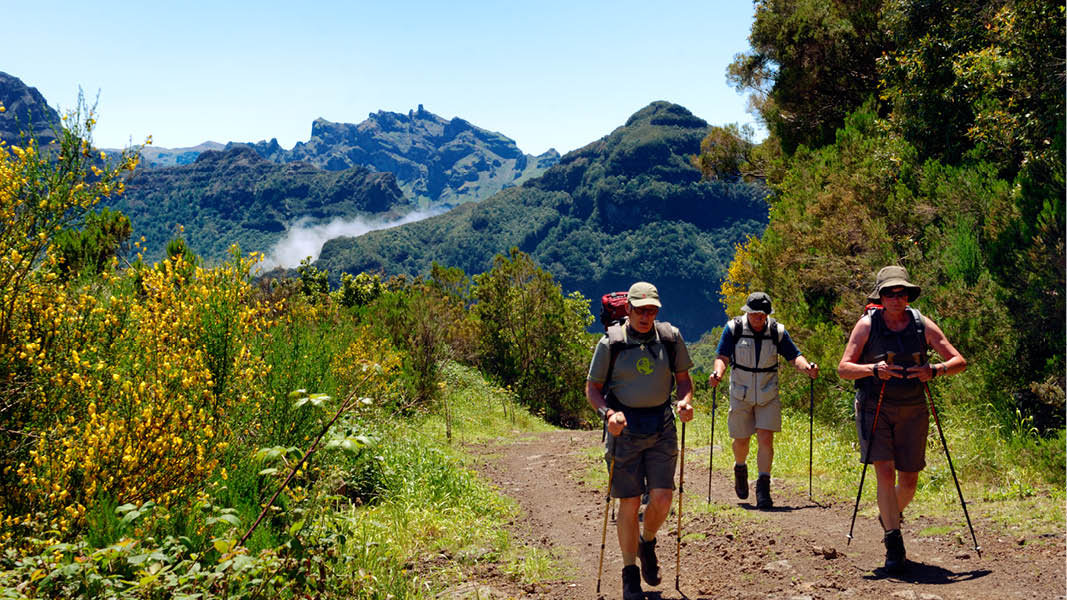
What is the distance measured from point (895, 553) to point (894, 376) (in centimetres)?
116

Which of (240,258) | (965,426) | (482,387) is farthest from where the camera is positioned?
(482,387)

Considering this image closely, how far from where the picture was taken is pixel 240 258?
23.3ft

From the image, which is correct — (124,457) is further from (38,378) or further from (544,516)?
(544,516)

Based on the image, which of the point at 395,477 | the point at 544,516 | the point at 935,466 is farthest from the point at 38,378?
the point at 935,466

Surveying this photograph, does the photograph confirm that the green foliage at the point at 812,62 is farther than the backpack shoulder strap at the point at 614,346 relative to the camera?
Yes

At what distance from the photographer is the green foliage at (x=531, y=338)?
2703 cm

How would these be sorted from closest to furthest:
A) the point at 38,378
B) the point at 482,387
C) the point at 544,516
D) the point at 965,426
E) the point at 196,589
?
the point at 196,589 < the point at 38,378 < the point at 544,516 < the point at 965,426 < the point at 482,387

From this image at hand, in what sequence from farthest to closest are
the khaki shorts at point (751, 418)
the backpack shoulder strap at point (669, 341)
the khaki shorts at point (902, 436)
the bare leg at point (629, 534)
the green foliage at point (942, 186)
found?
1. the green foliage at point (942, 186)
2. the khaki shorts at point (751, 418)
3. the khaki shorts at point (902, 436)
4. the backpack shoulder strap at point (669, 341)
5. the bare leg at point (629, 534)

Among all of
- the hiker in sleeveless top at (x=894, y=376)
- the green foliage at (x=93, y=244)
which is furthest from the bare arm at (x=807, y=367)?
the green foliage at (x=93, y=244)

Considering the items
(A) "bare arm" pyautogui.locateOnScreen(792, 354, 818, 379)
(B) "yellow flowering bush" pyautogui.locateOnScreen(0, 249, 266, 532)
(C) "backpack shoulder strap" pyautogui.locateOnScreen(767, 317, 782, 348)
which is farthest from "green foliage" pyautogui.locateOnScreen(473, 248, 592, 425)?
(B) "yellow flowering bush" pyautogui.locateOnScreen(0, 249, 266, 532)

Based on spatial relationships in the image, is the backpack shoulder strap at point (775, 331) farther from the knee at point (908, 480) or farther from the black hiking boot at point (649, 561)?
the black hiking boot at point (649, 561)

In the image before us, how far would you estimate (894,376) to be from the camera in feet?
16.9

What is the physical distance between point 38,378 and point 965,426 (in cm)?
913

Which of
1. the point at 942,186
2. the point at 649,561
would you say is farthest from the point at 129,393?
the point at 942,186
